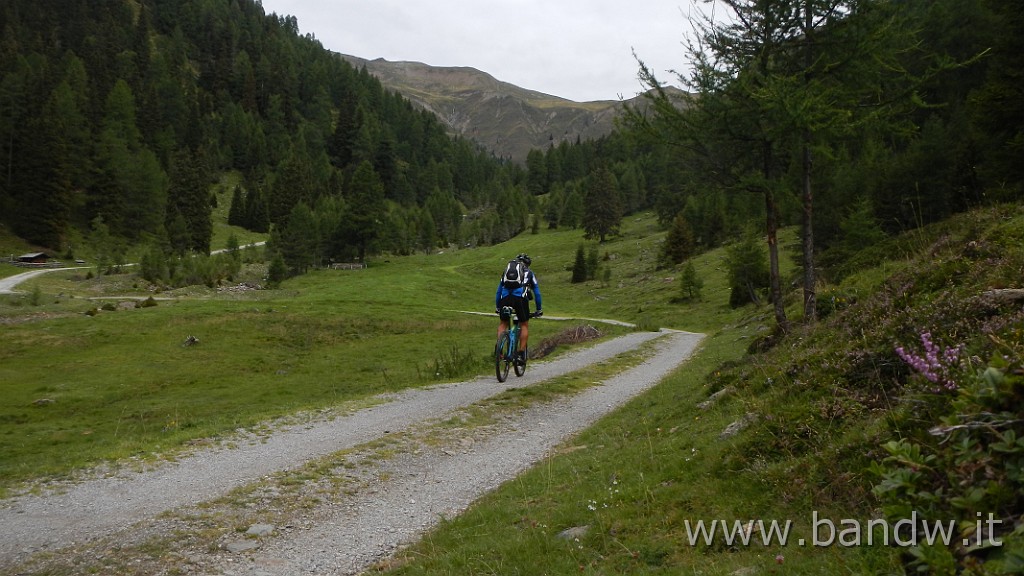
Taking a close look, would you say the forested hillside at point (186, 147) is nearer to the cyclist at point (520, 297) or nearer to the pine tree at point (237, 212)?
the pine tree at point (237, 212)

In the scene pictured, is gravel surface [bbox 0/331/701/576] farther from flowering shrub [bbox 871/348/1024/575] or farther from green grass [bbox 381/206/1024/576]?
flowering shrub [bbox 871/348/1024/575]

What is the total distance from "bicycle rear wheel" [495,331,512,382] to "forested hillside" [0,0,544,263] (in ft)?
233

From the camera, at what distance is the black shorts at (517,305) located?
15375 millimetres

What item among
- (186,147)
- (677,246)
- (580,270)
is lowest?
(580,270)

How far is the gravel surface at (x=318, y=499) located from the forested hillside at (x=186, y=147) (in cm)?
7519

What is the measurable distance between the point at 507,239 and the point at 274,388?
120 meters

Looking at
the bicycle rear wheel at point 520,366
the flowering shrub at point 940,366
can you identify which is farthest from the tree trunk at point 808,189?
the flowering shrub at point 940,366

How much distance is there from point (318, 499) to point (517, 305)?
8948mm

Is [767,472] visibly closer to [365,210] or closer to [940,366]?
[940,366]

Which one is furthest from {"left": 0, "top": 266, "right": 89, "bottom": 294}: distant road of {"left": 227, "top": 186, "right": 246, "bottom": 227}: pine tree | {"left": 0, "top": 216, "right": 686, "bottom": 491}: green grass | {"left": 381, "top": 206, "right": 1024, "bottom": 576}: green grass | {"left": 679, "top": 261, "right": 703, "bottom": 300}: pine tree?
{"left": 679, "top": 261, "right": 703, "bottom": 300}: pine tree

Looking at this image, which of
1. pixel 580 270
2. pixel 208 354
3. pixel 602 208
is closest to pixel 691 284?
pixel 580 270

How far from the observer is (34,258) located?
237ft

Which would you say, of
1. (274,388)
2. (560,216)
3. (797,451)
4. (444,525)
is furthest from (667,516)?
(560,216)

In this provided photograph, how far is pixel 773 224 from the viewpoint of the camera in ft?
52.4
